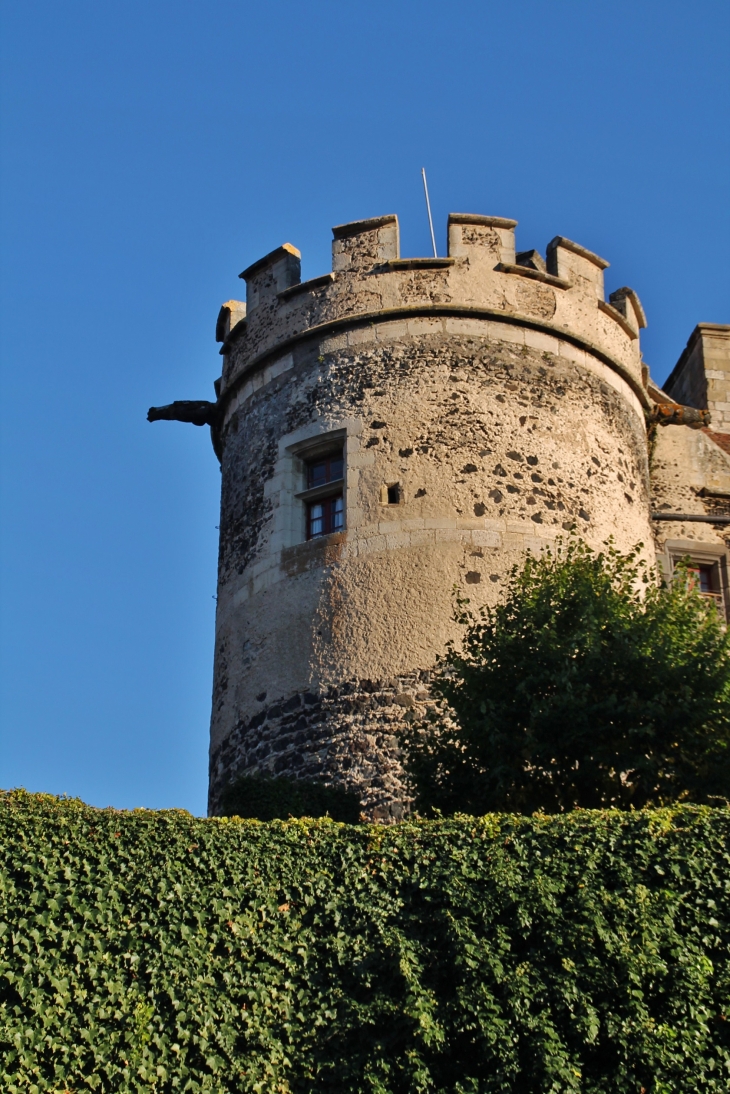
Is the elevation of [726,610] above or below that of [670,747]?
above

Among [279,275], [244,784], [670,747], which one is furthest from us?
[279,275]

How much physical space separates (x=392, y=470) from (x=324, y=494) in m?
0.94

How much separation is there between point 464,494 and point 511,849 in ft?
17.3

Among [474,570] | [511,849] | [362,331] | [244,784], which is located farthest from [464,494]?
[511,849]

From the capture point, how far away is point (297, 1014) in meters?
11.0

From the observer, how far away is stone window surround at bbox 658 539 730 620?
18.6 meters

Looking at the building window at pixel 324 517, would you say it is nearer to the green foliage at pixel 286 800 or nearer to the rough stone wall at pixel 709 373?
the green foliage at pixel 286 800

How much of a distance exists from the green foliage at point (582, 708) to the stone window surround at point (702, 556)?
440cm

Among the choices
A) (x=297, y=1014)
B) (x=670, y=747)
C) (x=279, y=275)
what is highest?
(x=279, y=275)

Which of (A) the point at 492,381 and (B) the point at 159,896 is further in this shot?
(A) the point at 492,381

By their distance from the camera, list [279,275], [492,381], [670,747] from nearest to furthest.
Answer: [670,747] < [492,381] < [279,275]

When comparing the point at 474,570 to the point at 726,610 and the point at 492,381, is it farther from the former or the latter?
the point at 726,610

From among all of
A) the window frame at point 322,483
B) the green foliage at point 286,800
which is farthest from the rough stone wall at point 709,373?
the green foliage at point 286,800

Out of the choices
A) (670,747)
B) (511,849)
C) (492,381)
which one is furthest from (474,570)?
(511,849)
